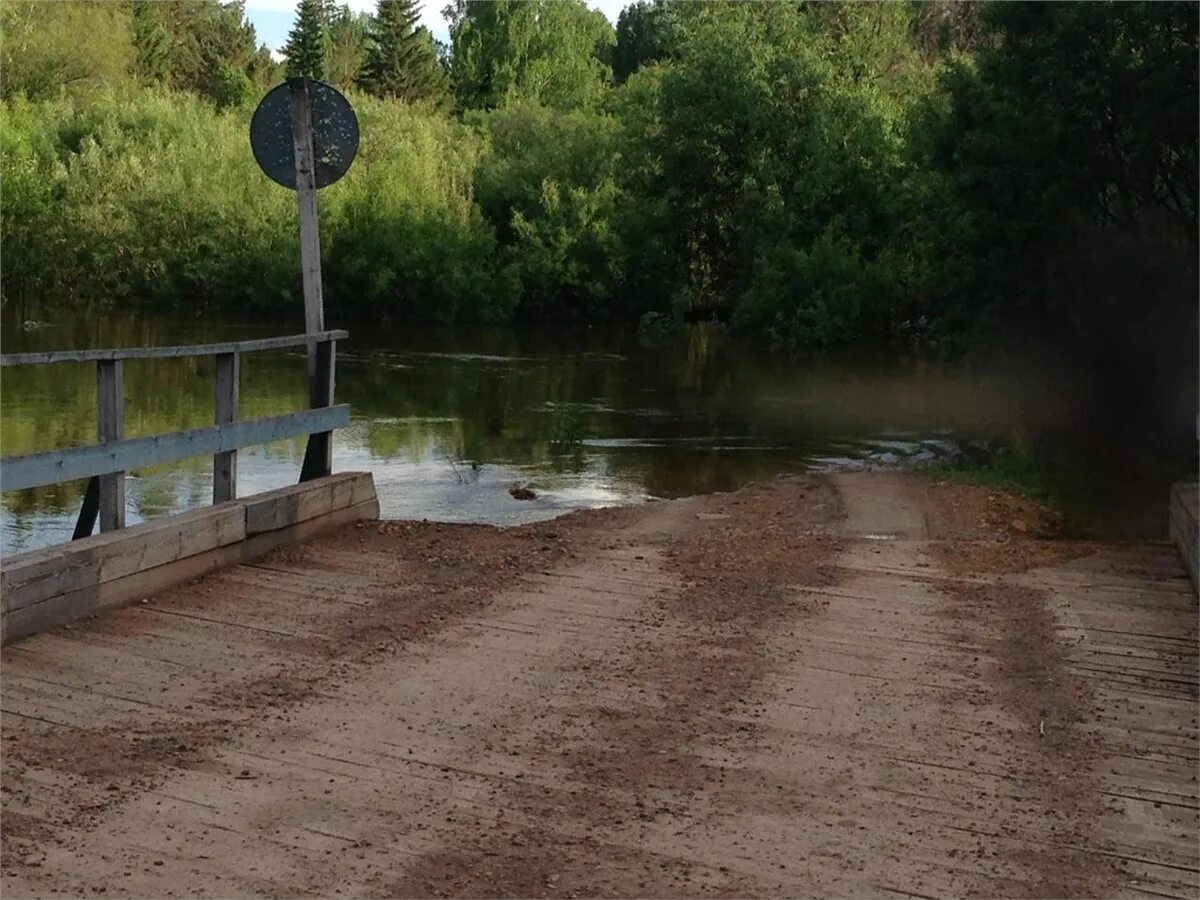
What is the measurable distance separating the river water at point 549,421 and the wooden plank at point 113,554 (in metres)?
5.29

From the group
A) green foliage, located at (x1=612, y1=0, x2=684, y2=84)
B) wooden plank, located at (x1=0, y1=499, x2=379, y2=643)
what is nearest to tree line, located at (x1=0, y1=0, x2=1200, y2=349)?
wooden plank, located at (x1=0, y1=499, x2=379, y2=643)

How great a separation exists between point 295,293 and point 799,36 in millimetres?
16995

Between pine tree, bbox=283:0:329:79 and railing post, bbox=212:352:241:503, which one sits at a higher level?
pine tree, bbox=283:0:329:79

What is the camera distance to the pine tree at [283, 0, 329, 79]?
8431 centimetres

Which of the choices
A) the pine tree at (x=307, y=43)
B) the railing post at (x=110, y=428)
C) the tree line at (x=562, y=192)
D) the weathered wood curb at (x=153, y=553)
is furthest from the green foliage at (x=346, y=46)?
the railing post at (x=110, y=428)

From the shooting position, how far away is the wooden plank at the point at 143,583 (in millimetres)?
7270

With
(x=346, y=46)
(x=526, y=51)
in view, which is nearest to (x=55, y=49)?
(x=526, y=51)

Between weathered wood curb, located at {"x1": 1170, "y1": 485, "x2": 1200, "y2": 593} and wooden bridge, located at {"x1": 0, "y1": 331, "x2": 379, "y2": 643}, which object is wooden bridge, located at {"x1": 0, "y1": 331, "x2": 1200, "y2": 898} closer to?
wooden bridge, located at {"x1": 0, "y1": 331, "x2": 379, "y2": 643}

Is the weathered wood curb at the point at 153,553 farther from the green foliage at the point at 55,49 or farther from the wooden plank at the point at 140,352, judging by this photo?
the green foliage at the point at 55,49

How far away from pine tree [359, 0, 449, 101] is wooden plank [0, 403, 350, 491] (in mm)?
76160

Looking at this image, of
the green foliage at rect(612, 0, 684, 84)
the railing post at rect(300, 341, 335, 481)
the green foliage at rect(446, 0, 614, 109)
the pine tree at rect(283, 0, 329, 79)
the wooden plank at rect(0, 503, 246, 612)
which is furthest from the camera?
the green foliage at rect(612, 0, 684, 84)

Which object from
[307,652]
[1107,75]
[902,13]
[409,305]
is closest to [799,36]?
[902,13]

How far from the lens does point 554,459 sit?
20.5m

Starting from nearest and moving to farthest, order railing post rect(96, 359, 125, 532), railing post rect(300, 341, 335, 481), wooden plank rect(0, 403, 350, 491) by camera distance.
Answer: wooden plank rect(0, 403, 350, 491) → railing post rect(96, 359, 125, 532) → railing post rect(300, 341, 335, 481)
